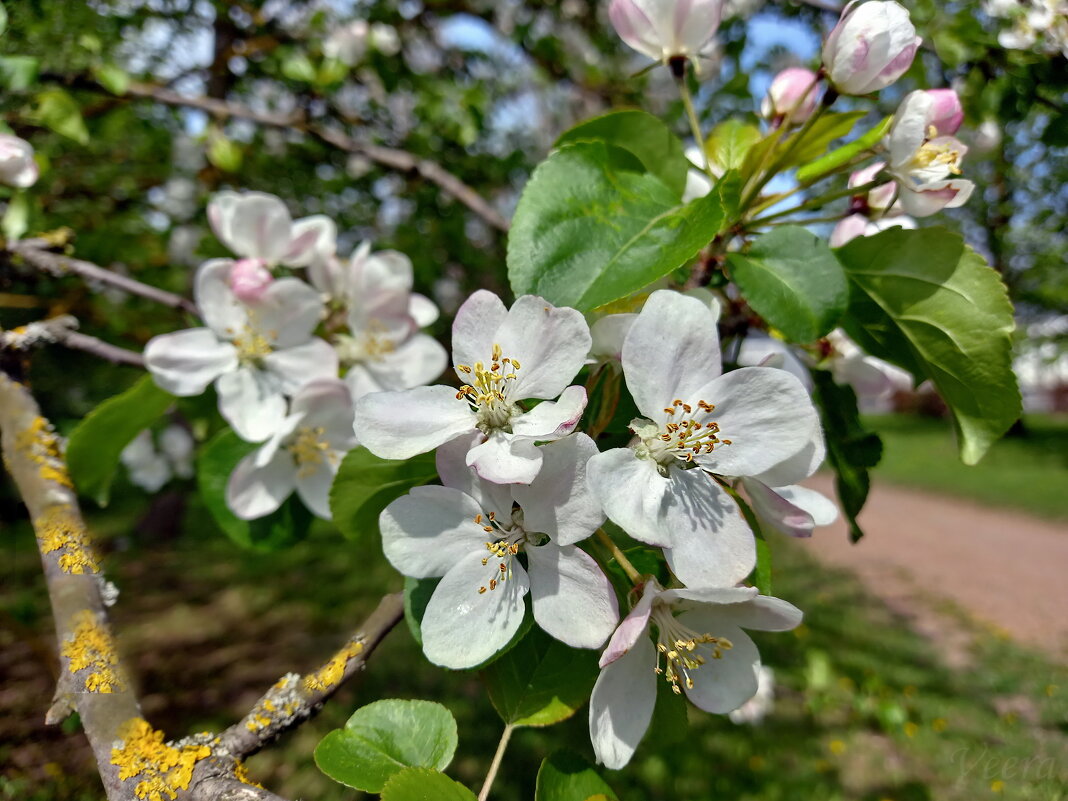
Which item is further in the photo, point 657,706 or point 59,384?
point 59,384

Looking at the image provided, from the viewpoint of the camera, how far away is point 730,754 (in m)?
3.10

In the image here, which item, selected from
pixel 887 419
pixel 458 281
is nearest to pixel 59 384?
pixel 458 281

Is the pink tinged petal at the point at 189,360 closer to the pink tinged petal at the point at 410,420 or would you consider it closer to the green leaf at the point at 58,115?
the pink tinged petal at the point at 410,420

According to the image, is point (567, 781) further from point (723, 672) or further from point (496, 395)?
point (496, 395)

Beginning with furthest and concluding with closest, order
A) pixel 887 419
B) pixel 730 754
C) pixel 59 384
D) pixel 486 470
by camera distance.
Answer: pixel 887 419 → pixel 59 384 → pixel 730 754 → pixel 486 470

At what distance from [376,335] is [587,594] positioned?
0.68 m

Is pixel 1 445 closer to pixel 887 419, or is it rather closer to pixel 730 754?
pixel 730 754

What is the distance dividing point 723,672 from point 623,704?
0.39 feet

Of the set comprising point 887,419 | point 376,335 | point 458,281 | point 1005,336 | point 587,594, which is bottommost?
point 887,419

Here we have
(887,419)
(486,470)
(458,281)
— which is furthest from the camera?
(887,419)

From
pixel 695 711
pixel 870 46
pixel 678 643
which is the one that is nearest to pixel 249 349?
pixel 678 643

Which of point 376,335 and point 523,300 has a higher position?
point 523,300

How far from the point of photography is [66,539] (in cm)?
82

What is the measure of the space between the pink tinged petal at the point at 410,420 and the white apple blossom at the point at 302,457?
1.19 feet
